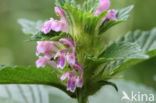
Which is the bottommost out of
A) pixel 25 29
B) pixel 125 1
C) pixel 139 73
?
pixel 25 29

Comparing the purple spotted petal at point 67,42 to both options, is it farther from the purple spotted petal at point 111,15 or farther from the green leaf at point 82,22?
the purple spotted petal at point 111,15

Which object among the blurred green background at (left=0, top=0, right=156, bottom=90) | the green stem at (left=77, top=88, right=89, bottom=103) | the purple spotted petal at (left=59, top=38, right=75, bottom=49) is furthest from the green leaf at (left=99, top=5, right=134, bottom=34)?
the blurred green background at (left=0, top=0, right=156, bottom=90)

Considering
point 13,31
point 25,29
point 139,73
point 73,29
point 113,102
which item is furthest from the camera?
point 13,31

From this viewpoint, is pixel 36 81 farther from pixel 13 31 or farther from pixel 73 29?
pixel 13 31

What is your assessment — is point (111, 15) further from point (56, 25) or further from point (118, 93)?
point (118, 93)

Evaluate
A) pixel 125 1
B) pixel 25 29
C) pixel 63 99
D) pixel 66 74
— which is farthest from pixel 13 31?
pixel 66 74

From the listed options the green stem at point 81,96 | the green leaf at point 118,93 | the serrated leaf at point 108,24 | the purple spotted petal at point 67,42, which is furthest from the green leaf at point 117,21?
the green leaf at point 118,93

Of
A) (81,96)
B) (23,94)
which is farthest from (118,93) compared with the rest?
(81,96)
